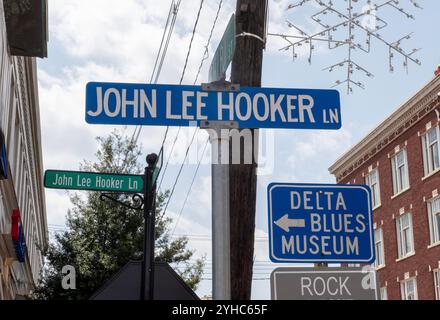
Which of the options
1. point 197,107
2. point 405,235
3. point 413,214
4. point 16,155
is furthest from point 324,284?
point 405,235

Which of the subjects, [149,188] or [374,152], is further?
[374,152]

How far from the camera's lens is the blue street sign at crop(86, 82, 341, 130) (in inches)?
209

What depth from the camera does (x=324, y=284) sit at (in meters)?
5.13

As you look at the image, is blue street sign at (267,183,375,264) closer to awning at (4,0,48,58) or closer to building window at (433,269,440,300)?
awning at (4,0,48,58)

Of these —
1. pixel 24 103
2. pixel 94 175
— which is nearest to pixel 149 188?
pixel 94 175

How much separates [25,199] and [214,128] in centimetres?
2473

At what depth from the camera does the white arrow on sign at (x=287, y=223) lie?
5457mm

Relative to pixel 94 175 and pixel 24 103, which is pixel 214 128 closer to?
pixel 94 175

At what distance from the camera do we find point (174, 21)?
12305 millimetres

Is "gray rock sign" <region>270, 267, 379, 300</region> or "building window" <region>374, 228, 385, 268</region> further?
"building window" <region>374, 228, 385, 268</region>

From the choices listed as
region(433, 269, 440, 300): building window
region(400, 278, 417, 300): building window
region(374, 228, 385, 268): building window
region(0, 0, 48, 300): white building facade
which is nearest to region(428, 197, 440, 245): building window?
Result: region(433, 269, 440, 300): building window

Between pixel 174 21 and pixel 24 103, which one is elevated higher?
pixel 24 103

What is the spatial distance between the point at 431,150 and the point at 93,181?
893 inches
